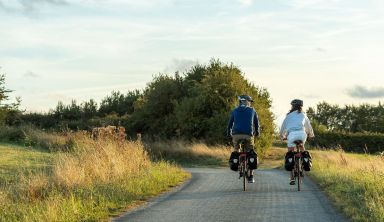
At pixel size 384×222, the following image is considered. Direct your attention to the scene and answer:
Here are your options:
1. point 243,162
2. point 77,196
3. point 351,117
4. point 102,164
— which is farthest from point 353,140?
point 77,196

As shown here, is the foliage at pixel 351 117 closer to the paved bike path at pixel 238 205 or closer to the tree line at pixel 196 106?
the tree line at pixel 196 106

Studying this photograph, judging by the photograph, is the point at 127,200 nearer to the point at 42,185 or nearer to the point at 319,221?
the point at 42,185

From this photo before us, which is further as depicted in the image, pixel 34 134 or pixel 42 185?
pixel 34 134

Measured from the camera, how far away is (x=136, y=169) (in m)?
17.8

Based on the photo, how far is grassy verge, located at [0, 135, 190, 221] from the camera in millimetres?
10492

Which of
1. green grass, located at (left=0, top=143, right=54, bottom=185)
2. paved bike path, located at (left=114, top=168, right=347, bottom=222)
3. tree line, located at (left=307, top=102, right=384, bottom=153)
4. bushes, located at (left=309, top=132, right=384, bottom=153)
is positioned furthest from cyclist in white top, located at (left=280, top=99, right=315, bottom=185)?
tree line, located at (left=307, top=102, right=384, bottom=153)

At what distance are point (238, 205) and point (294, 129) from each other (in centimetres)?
413

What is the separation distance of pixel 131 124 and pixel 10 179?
129 ft

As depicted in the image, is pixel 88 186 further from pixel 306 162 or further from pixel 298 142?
pixel 306 162

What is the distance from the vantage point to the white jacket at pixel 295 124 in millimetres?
15180

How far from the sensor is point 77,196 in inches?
477

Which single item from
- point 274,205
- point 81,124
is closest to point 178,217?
point 274,205

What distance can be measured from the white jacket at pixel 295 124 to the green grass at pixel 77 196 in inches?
143

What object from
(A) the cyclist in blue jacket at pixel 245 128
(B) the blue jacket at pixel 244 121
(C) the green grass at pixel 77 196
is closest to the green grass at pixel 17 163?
(C) the green grass at pixel 77 196
